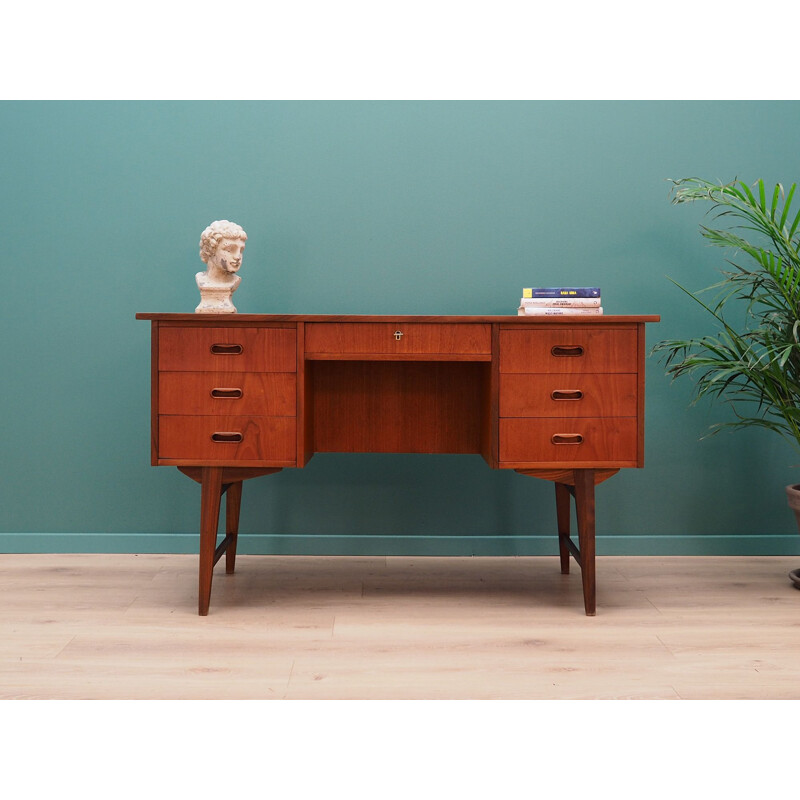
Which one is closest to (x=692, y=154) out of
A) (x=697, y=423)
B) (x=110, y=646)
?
(x=697, y=423)

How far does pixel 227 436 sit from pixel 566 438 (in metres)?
1.02

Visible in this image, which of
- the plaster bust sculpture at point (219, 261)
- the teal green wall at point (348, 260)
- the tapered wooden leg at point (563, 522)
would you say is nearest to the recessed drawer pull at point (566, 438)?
the tapered wooden leg at point (563, 522)

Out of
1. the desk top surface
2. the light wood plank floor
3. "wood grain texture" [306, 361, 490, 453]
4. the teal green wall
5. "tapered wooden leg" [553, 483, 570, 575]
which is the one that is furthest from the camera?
the teal green wall

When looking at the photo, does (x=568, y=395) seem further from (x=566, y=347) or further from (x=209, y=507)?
(x=209, y=507)

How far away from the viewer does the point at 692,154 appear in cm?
293

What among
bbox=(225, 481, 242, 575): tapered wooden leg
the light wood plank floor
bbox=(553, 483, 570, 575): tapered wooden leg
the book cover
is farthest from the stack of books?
bbox=(225, 481, 242, 575): tapered wooden leg

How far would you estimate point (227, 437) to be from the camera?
7.53 feet

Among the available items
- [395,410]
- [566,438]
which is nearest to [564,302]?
[566,438]

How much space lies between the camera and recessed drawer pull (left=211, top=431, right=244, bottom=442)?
7.51ft

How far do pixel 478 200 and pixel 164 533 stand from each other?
1772 millimetres

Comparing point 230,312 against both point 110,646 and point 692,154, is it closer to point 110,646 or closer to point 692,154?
point 110,646

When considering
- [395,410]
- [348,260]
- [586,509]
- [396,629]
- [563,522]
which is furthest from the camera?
[348,260]

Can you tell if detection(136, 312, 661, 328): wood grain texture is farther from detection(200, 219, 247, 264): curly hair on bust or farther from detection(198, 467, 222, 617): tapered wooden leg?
detection(198, 467, 222, 617): tapered wooden leg

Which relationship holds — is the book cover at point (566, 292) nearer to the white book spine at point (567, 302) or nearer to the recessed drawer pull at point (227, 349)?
the white book spine at point (567, 302)
